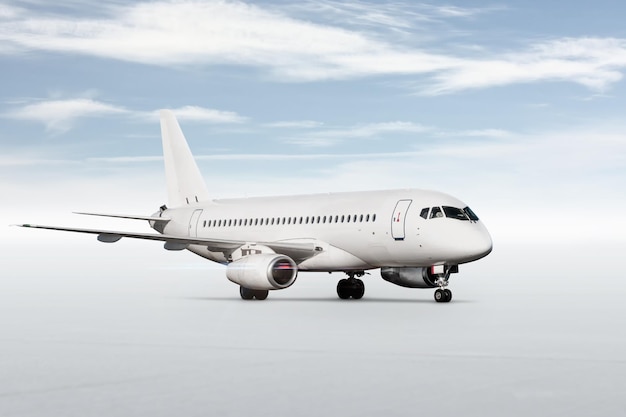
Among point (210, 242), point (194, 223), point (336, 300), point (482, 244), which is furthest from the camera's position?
point (194, 223)

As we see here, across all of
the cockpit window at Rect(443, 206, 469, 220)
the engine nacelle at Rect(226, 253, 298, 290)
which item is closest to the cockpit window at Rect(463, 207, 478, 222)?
the cockpit window at Rect(443, 206, 469, 220)

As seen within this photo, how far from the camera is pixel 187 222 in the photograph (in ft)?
146

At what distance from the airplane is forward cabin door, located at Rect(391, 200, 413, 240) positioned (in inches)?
1.5

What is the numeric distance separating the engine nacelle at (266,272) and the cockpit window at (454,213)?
5898mm

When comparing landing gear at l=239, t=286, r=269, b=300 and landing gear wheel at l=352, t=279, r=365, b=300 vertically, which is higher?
landing gear wheel at l=352, t=279, r=365, b=300

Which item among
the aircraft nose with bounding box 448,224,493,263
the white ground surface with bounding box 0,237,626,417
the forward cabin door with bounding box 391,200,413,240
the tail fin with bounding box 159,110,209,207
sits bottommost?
the white ground surface with bounding box 0,237,626,417

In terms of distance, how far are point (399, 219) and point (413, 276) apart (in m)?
2.31

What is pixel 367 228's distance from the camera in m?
34.7

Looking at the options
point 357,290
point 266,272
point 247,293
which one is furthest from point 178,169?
point 266,272

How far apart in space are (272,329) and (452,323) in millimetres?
4736

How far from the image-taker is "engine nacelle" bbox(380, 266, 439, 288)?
34.2m

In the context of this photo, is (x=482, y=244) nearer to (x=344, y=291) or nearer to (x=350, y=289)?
(x=350, y=289)

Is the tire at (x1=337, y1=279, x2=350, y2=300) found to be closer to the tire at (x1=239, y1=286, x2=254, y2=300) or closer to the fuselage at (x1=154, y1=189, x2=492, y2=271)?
the fuselage at (x1=154, y1=189, x2=492, y2=271)

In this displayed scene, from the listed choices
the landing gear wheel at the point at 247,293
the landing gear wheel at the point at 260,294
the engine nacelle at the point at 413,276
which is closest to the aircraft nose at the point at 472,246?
the engine nacelle at the point at 413,276
